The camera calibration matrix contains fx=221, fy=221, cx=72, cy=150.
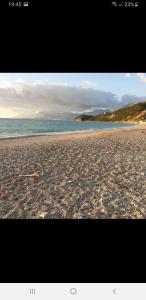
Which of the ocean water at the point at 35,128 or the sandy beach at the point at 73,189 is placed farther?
the ocean water at the point at 35,128

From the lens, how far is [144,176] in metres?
8.99
